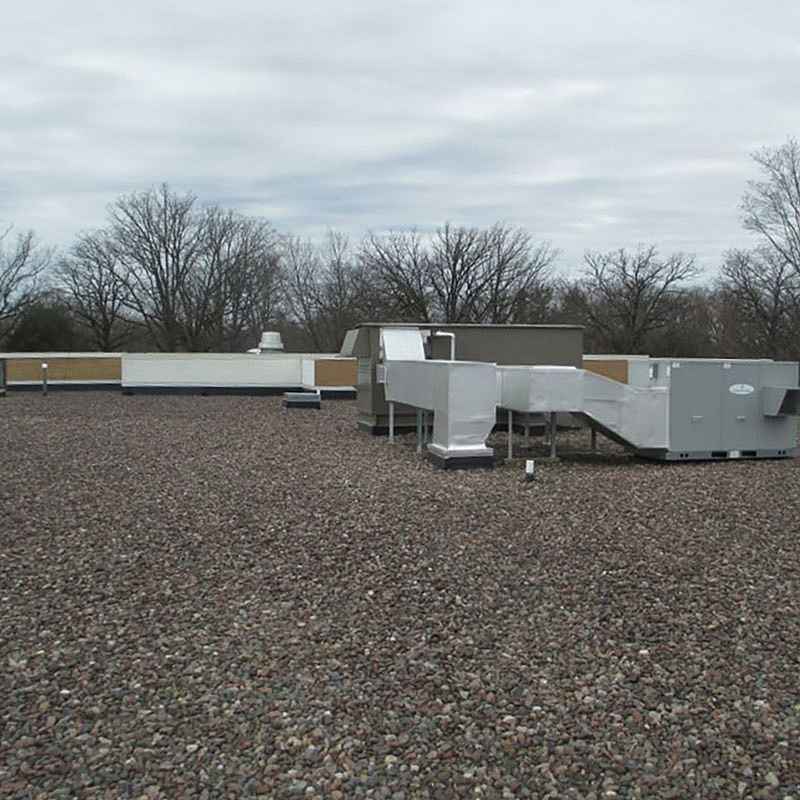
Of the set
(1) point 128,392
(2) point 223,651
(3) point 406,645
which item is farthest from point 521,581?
(1) point 128,392

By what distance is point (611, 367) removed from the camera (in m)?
27.6

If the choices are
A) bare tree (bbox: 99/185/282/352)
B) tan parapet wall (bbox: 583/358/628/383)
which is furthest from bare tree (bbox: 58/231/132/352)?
tan parapet wall (bbox: 583/358/628/383)

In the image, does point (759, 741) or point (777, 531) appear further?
point (777, 531)

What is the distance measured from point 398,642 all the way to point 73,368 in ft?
92.8

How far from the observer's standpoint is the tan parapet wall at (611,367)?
27.3m

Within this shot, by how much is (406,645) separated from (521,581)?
1516 mm

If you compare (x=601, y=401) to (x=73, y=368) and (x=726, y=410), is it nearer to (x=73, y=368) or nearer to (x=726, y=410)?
(x=726, y=410)

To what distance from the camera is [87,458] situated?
41.1 feet

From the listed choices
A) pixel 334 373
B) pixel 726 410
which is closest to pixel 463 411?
pixel 726 410

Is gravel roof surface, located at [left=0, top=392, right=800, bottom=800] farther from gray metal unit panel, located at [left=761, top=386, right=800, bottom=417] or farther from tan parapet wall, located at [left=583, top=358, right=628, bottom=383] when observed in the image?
tan parapet wall, located at [left=583, top=358, right=628, bottom=383]

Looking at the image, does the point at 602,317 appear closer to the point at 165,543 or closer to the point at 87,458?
the point at 87,458

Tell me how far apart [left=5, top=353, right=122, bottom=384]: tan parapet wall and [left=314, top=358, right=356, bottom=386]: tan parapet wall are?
24.6ft

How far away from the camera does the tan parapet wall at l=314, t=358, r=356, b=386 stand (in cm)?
2844

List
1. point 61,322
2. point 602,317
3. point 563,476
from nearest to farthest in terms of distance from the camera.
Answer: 1. point 563,476
2. point 61,322
3. point 602,317
